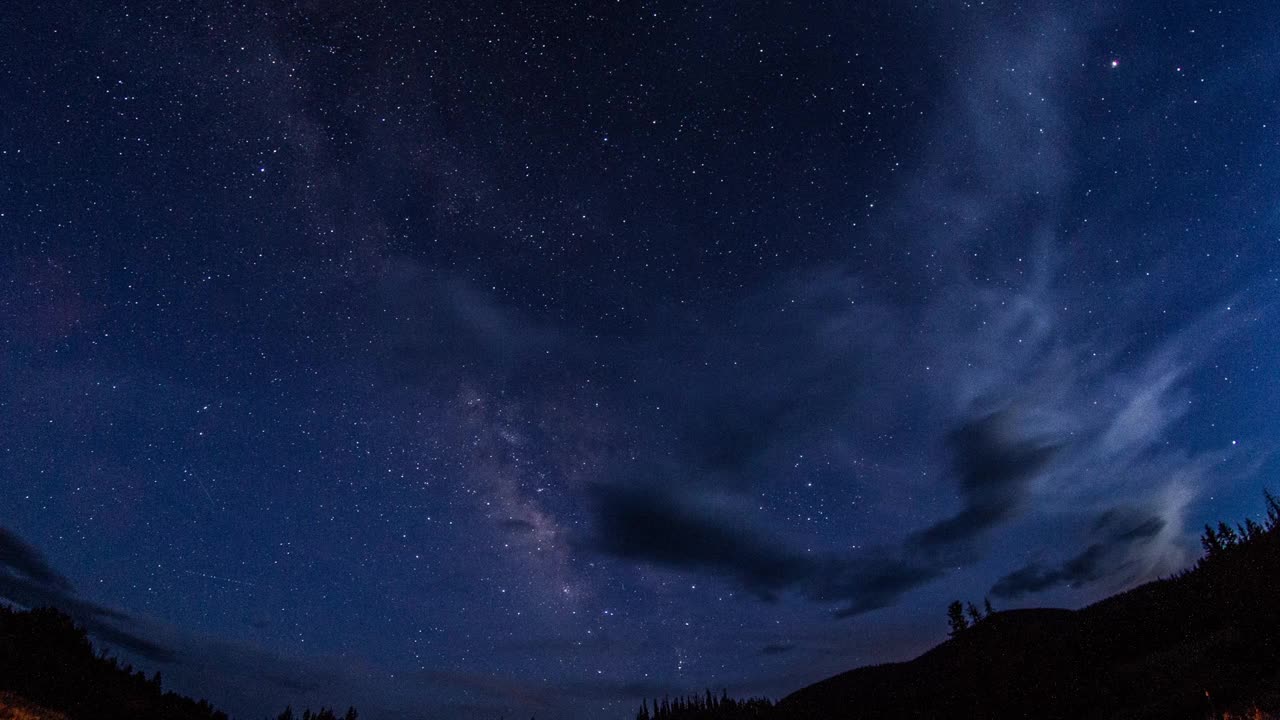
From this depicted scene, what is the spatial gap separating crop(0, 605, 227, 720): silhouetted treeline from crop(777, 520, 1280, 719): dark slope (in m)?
36.2

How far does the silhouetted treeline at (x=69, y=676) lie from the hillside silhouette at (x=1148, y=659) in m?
34.8

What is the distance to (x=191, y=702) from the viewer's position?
3216 centimetres

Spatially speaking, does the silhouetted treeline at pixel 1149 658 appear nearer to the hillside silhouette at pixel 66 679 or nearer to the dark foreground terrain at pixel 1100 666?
the dark foreground terrain at pixel 1100 666

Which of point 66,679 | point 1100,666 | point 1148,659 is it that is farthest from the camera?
point 1100,666

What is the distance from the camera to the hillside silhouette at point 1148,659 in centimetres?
1861

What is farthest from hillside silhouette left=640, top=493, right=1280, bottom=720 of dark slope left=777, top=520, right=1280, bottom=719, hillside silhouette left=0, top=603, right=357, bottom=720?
hillside silhouette left=0, top=603, right=357, bottom=720

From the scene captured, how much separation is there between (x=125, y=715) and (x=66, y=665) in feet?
10.0

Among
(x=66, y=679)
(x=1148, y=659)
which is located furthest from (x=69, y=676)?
(x=1148, y=659)

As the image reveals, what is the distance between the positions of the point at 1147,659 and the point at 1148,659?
0.13 metres

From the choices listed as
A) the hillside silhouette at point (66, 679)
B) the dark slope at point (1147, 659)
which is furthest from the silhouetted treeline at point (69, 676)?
the dark slope at point (1147, 659)

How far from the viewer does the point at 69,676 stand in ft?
75.8

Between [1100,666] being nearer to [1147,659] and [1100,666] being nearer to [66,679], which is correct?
[1147,659]

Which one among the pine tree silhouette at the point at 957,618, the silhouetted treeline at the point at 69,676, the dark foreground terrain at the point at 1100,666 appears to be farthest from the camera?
the pine tree silhouette at the point at 957,618

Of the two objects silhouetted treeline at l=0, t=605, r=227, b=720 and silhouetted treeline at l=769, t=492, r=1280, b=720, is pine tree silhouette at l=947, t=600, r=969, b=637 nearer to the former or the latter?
silhouetted treeline at l=769, t=492, r=1280, b=720
